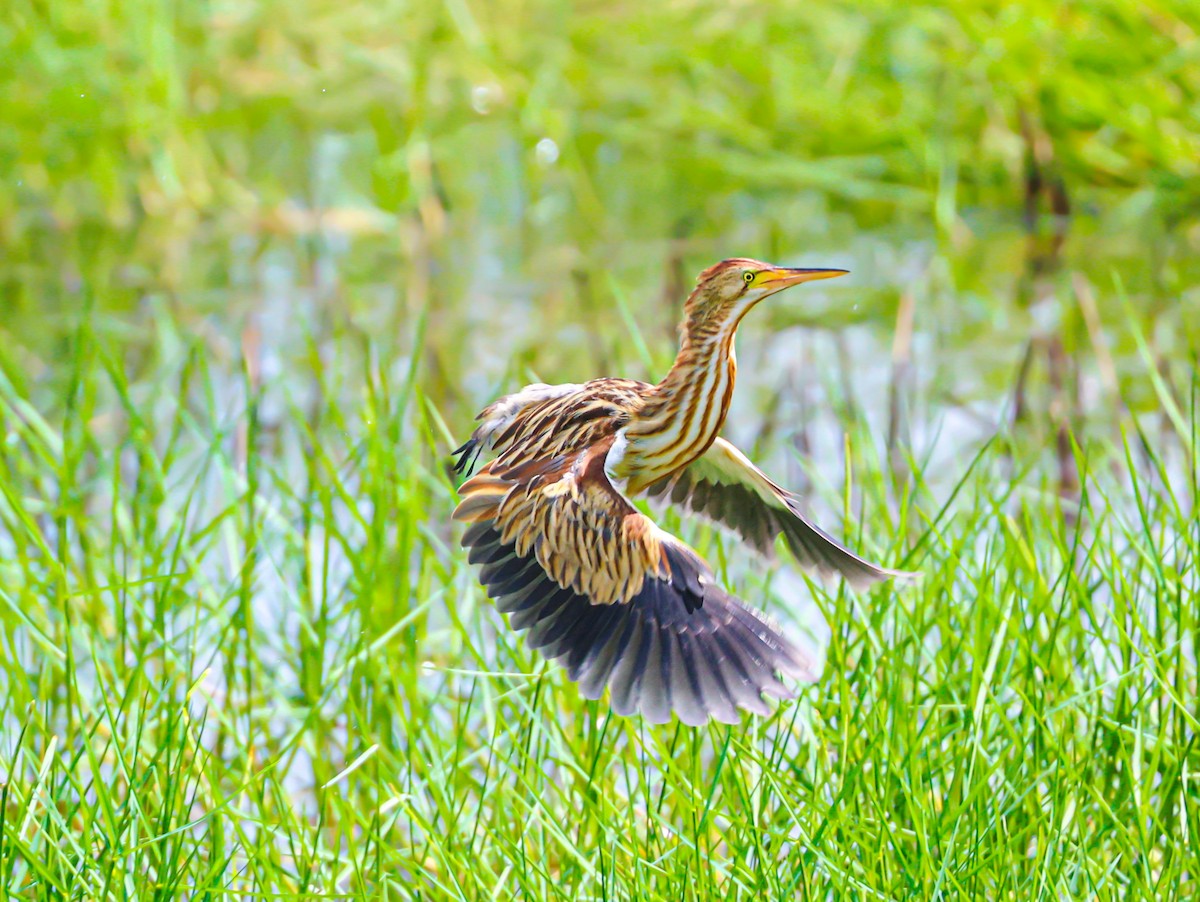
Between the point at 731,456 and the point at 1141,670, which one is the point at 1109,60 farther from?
the point at 731,456

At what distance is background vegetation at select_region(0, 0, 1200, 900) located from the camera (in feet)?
6.78

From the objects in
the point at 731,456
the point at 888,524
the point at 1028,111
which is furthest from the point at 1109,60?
the point at 731,456

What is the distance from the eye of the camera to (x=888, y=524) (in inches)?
97.2

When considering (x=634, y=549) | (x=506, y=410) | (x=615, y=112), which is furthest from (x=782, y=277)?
(x=615, y=112)

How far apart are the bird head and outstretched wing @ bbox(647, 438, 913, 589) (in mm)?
214

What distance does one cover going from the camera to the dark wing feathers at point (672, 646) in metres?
1.55

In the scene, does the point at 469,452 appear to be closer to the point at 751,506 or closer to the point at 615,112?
the point at 751,506

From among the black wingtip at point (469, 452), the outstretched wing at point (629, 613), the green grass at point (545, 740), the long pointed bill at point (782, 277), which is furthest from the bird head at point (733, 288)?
the green grass at point (545, 740)

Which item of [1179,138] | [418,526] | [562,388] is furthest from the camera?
[1179,138]

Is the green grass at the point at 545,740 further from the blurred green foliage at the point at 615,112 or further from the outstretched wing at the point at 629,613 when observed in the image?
the blurred green foliage at the point at 615,112

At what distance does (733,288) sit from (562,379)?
7.72ft

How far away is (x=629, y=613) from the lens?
62.7 inches

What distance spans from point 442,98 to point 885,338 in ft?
6.90

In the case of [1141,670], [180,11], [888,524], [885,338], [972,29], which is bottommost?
[1141,670]
